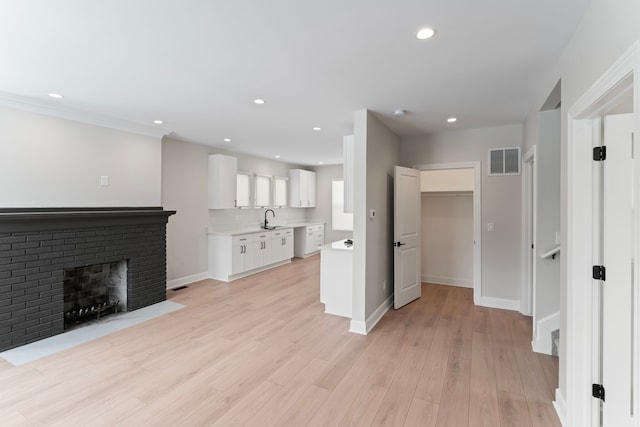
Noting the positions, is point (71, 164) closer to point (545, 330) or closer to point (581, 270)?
point (581, 270)

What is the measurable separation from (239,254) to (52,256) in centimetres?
277

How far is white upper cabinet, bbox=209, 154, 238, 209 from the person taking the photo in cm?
568

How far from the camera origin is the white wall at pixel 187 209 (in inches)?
199

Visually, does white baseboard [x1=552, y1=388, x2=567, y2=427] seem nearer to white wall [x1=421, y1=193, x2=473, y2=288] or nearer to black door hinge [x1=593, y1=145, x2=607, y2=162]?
black door hinge [x1=593, y1=145, x2=607, y2=162]

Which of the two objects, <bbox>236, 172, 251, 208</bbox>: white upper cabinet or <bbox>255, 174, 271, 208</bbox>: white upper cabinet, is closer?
<bbox>236, 172, 251, 208</bbox>: white upper cabinet

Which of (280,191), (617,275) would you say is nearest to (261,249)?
(280,191)

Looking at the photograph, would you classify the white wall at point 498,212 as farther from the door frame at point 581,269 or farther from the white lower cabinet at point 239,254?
the white lower cabinet at point 239,254

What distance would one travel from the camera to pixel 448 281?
17.5 feet

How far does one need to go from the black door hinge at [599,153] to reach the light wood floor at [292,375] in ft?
5.74

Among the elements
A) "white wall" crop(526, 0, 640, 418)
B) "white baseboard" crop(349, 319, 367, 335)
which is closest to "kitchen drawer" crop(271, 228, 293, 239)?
"white baseboard" crop(349, 319, 367, 335)

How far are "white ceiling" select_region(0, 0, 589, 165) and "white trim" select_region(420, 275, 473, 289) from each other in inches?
110

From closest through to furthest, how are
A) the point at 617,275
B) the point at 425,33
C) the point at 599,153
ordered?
the point at 617,275 < the point at 599,153 < the point at 425,33

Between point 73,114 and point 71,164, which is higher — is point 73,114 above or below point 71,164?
above

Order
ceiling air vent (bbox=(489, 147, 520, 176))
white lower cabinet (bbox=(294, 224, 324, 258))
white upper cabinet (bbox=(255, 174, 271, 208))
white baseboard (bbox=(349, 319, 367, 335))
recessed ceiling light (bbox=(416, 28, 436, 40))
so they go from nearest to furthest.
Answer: recessed ceiling light (bbox=(416, 28, 436, 40)) → white baseboard (bbox=(349, 319, 367, 335)) → ceiling air vent (bbox=(489, 147, 520, 176)) → white upper cabinet (bbox=(255, 174, 271, 208)) → white lower cabinet (bbox=(294, 224, 324, 258))
